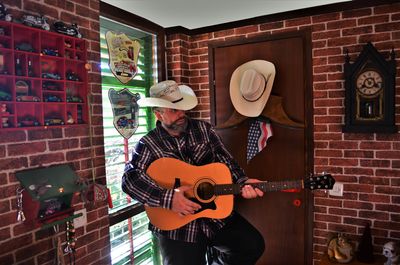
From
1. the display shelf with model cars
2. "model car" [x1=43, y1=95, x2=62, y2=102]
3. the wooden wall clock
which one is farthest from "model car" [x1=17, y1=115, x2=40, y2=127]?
the wooden wall clock

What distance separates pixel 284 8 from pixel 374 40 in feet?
2.34

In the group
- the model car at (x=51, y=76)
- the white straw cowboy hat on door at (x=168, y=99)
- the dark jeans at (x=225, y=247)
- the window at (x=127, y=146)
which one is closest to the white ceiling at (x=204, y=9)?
the window at (x=127, y=146)

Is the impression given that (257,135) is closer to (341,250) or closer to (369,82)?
(369,82)

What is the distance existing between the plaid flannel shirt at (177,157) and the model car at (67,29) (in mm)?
770

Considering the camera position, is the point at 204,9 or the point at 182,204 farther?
the point at 204,9

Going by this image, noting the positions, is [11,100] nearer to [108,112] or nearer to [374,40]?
[108,112]

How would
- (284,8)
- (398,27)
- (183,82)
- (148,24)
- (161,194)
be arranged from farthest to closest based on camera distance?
(183,82) → (148,24) → (284,8) → (398,27) → (161,194)

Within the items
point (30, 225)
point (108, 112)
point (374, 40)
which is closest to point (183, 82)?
point (108, 112)

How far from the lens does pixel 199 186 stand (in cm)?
195

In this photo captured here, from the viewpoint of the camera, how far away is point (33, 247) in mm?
1686

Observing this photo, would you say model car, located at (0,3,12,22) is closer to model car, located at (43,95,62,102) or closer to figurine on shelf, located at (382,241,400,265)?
model car, located at (43,95,62,102)

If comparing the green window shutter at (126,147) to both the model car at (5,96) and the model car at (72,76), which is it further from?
the model car at (5,96)

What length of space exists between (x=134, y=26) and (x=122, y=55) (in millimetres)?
314

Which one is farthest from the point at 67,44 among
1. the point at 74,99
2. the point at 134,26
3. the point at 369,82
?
the point at 369,82
